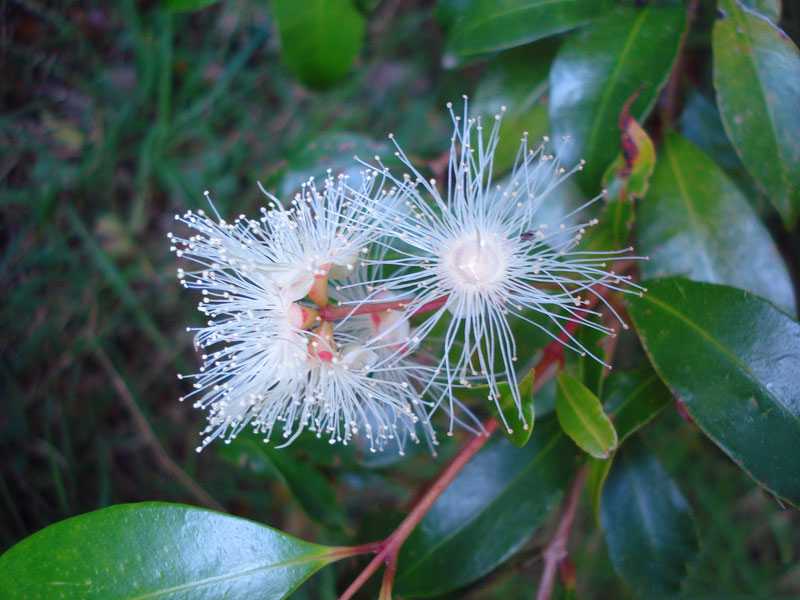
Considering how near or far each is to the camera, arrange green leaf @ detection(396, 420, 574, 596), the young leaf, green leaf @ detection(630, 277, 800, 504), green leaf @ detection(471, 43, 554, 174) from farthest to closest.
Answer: green leaf @ detection(471, 43, 554, 174) < green leaf @ detection(396, 420, 574, 596) < the young leaf < green leaf @ detection(630, 277, 800, 504)

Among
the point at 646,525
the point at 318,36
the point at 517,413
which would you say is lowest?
the point at 646,525

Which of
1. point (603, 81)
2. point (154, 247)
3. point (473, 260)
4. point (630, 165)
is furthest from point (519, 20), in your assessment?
point (154, 247)

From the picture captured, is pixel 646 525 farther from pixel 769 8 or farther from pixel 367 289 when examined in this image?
pixel 769 8

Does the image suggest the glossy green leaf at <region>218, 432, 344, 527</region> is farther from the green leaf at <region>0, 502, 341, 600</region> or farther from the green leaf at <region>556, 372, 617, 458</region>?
the green leaf at <region>556, 372, 617, 458</region>

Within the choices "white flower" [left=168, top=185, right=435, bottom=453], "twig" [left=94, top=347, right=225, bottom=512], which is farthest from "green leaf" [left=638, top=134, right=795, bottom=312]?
"twig" [left=94, top=347, right=225, bottom=512]

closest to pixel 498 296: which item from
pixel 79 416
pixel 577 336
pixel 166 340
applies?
pixel 577 336

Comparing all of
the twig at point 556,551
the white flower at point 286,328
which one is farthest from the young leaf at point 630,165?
the twig at point 556,551

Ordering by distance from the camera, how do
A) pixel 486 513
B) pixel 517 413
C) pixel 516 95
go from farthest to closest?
pixel 516 95 < pixel 486 513 < pixel 517 413
